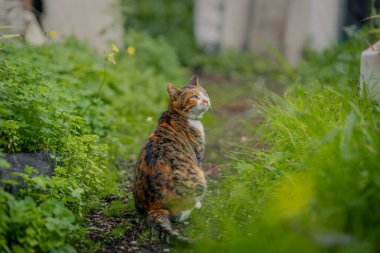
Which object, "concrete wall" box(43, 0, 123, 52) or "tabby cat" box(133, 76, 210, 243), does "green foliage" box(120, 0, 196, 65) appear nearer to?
"concrete wall" box(43, 0, 123, 52)

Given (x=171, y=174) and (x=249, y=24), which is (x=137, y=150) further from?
(x=249, y=24)

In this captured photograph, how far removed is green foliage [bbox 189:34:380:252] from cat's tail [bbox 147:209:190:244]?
19 centimetres

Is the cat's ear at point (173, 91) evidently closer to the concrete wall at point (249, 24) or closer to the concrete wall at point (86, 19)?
the concrete wall at point (86, 19)

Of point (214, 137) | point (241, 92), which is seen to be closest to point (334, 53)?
point (241, 92)

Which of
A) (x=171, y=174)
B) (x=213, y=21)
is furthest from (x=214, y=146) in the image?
(x=213, y=21)

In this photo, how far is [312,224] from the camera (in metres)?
2.91

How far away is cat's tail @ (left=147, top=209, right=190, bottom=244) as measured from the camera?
364 cm

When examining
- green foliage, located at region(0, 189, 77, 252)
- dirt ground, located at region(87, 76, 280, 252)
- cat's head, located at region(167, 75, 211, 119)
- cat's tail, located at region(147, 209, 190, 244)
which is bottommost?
dirt ground, located at region(87, 76, 280, 252)

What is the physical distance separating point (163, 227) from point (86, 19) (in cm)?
630

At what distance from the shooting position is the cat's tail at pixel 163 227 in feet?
11.9

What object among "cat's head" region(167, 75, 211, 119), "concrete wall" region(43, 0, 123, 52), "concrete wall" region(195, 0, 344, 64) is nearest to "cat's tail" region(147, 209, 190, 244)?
"cat's head" region(167, 75, 211, 119)

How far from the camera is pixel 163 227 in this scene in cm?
379

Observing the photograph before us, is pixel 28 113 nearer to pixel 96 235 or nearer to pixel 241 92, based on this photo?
pixel 96 235

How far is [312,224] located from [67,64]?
4.58 m
